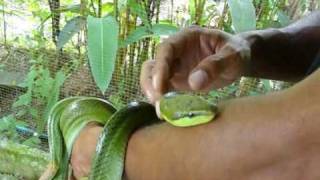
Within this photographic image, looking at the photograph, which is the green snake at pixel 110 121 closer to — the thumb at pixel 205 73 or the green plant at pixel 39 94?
the thumb at pixel 205 73

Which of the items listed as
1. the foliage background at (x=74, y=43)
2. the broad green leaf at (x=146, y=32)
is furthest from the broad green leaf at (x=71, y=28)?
the broad green leaf at (x=146, y=32)

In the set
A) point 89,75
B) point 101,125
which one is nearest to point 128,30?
point 89,75

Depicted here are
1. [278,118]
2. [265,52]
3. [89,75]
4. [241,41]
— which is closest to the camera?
[278,118]

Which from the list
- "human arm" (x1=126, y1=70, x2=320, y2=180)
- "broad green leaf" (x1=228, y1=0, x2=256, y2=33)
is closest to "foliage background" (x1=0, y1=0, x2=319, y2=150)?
"broad green leaf" (x1=228, y1=0, x2=256, y2=33)

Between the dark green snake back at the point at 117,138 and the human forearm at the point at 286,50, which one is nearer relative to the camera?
the dark green snake back at the point at 117,138

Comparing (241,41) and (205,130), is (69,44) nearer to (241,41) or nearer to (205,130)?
(241,41)

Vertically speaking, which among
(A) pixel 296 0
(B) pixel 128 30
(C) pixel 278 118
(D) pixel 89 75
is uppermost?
(C) pixel 278 118
